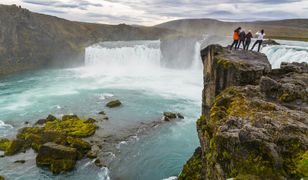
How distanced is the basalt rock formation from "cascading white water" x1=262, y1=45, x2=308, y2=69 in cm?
2265

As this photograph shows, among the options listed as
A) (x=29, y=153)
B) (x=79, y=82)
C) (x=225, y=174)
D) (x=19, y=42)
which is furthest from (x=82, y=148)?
(x=19, y=42)

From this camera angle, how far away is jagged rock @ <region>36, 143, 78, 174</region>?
23.9 metres

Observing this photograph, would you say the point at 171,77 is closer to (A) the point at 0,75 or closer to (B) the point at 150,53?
(B) the point at 150,53

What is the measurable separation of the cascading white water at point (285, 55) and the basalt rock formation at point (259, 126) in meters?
22.7

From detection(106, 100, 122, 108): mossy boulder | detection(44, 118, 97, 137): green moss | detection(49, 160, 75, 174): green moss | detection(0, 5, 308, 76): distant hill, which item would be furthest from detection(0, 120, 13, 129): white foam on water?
detection(0, 5, 308, 76): distant hill

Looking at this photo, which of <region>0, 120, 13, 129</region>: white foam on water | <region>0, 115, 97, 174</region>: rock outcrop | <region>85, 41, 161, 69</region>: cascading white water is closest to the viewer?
<region>0, 115, 97, 174</region>: rock outcrop

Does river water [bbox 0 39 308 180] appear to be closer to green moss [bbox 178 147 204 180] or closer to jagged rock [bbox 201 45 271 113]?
green moss [bbox 178 147 204 180]

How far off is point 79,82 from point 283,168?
5431 centimetres

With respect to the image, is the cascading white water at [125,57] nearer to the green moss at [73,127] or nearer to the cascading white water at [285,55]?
the cascading white water at [285,55]

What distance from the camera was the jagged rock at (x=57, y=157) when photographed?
23.9m

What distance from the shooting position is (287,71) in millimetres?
17234

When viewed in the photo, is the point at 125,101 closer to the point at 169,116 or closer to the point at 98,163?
the point at 169,116

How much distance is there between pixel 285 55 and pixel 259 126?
35082 mm

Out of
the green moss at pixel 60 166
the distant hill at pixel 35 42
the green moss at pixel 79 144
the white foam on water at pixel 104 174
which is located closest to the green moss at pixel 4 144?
the green moss at pixel 79 144
